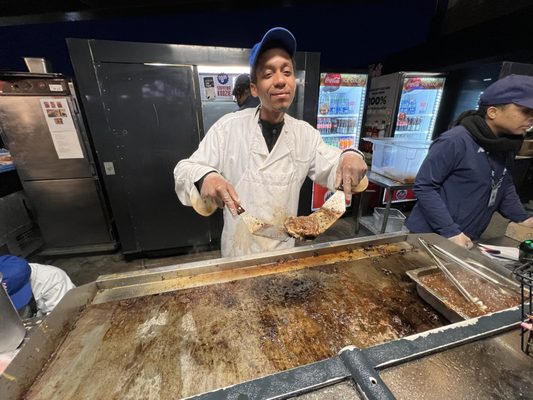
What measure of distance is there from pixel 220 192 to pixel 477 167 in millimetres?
1997

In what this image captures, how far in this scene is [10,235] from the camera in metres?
3.44

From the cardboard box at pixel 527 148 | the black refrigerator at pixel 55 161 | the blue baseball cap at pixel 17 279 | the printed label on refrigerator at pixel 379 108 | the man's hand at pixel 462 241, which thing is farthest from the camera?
the printed label on refrigerator at pixel 379 108

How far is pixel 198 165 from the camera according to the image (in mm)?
1480

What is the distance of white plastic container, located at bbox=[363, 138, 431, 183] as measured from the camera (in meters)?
3.56

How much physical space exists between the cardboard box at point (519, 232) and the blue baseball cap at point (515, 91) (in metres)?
1.00

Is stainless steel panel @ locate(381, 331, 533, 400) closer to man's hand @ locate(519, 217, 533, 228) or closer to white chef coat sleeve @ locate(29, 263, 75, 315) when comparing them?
man's hand @ locate(519, 217, 533, 228)

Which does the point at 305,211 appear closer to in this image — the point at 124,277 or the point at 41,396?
the point at 124,277

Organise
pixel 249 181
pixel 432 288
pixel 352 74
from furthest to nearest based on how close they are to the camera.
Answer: pixel 352 74 < pixel 249 181 < pixel 432 288

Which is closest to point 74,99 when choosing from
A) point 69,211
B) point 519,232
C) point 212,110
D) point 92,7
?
point 92,7

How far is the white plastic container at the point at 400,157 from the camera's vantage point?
3.56 m

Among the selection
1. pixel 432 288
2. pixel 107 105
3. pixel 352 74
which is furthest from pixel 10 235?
pixel 352 74

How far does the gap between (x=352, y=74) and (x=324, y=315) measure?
462cm

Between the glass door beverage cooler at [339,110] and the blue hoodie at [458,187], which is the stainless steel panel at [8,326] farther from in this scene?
the glass door beverage cooler at [339,110]

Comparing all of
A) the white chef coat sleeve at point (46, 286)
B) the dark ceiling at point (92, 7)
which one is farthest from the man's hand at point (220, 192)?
the dark ceiling at point (92, 7)
